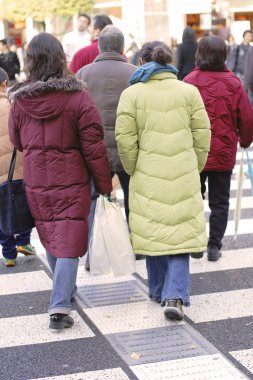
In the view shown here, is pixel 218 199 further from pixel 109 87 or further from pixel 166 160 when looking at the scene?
pixel 166 160

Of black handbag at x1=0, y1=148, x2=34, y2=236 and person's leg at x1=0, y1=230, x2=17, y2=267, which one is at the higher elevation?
black handbag at x1=0, y1=148, x2=34, y2=236

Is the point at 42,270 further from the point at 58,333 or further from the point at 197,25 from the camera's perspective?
the point at 197,25

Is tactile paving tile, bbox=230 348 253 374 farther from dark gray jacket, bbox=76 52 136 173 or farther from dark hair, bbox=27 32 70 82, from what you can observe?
dark gray jacket, bbox=76 52 136 173

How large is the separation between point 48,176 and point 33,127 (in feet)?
1.04

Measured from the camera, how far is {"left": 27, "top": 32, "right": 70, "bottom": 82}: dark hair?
4.96 metres

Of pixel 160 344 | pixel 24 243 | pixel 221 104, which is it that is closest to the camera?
pixel 160 344

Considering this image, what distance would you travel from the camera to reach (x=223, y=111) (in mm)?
6461

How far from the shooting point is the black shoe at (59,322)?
16.8ft

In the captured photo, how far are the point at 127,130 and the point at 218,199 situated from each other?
179cm

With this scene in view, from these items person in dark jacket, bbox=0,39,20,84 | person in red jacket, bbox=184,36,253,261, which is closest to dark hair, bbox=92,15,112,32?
person in red jacket, bbox=184,36,253,261

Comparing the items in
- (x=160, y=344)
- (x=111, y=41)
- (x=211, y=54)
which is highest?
(x=111, y=41)

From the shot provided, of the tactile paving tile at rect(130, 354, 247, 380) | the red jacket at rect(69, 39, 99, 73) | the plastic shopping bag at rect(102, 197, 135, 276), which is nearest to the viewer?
the tactile paving tile at rect(130, 354, 247, 380)

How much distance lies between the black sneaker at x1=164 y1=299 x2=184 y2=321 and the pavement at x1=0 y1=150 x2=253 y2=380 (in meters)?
0.05

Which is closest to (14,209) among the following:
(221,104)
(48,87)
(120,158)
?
(120,158)
